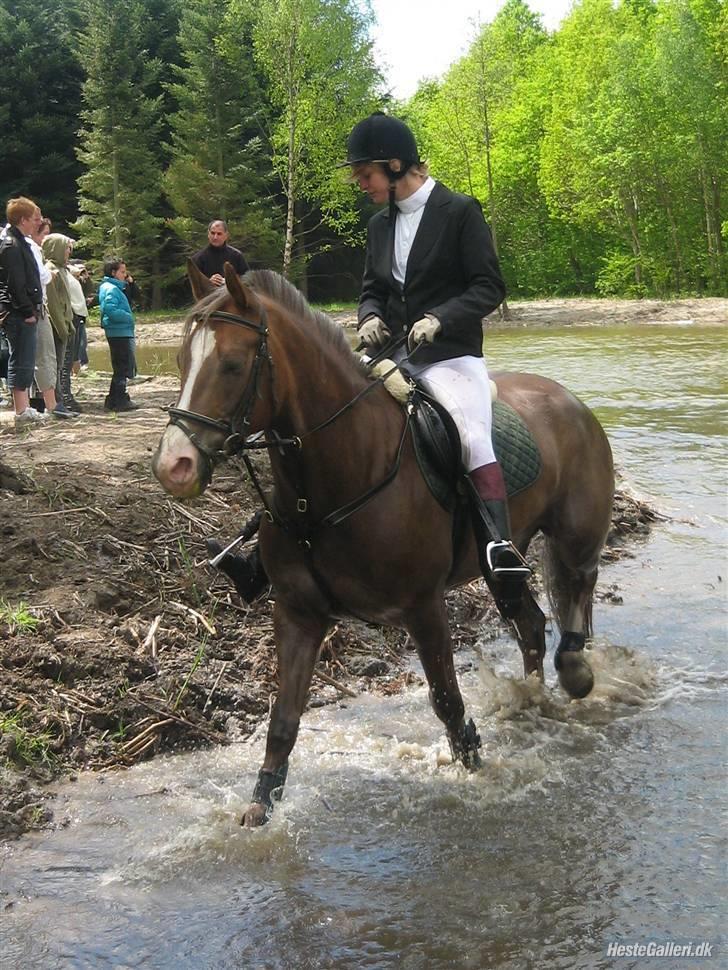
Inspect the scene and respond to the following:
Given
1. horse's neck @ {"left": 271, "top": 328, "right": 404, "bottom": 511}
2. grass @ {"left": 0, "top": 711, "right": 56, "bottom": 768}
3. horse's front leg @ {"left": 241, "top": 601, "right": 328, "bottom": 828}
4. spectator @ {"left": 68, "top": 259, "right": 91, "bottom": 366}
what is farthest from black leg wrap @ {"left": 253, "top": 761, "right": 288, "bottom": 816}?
spectator @ {"left": 68, "top": 259, "right": 91, "bottom": 366}

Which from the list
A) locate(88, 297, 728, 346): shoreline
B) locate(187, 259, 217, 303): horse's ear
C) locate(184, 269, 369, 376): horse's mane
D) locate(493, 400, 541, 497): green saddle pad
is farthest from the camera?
locate(88, 297, 728, 346): shoreline

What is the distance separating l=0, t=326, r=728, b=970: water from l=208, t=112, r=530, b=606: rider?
41.8 inches

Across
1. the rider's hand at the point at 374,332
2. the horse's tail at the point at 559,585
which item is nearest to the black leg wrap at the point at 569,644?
the horse's tail at the point at 559,585

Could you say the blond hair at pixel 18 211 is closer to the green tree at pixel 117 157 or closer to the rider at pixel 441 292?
the rider at pixel 441 292

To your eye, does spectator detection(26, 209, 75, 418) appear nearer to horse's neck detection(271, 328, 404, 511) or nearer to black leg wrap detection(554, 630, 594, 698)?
black leg wrap detection(554, 630, 594, 698)

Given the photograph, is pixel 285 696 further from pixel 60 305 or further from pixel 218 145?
pixel 218 145

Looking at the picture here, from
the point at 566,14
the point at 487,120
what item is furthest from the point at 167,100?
the point at 566,14

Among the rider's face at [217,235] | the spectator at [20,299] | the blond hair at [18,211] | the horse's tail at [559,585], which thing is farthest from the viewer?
the rider's face at [217,235]

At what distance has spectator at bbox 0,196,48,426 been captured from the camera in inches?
409

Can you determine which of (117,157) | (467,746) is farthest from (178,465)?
(117,157)

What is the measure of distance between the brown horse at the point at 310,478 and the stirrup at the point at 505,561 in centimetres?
20

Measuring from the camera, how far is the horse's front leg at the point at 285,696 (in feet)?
15.3

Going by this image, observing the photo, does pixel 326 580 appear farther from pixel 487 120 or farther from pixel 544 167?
pixel 544 167

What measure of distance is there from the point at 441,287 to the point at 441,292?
0.08ft
